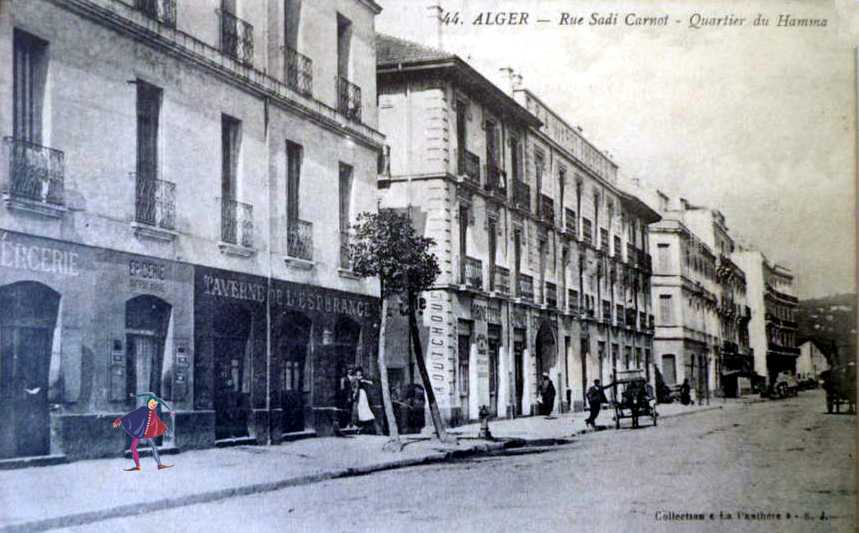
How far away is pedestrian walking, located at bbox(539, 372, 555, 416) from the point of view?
10.1m

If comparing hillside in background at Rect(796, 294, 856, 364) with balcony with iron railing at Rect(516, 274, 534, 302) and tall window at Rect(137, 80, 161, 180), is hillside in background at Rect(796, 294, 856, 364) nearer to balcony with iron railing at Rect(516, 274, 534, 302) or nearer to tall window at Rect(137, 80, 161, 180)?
balcony with iron railing at Rect(516, 274, 534, 302)

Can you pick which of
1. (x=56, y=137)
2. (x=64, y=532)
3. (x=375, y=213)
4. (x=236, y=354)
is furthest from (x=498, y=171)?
(x=64, y=532)

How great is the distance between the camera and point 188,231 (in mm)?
7891

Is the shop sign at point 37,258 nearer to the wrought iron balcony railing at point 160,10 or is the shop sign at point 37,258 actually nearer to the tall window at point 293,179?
the wrought iron balcony railing at point 160,10

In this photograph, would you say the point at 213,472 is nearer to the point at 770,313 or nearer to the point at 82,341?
the point at 82,341

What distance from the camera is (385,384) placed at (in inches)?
372

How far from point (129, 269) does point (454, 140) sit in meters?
4.10

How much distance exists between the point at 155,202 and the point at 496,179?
3.94m

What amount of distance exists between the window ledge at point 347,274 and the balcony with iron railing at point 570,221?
8.02ft

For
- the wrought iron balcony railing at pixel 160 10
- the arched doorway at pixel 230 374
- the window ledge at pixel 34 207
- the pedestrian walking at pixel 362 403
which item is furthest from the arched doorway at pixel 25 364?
the pedestrian walking at pixel 362 403

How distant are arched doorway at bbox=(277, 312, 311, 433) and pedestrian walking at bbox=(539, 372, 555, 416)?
8.42 ft

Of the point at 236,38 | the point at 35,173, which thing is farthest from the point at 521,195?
the point at 35,173

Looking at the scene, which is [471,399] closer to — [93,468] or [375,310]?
[375,310]

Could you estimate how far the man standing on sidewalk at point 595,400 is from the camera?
10297 mm
